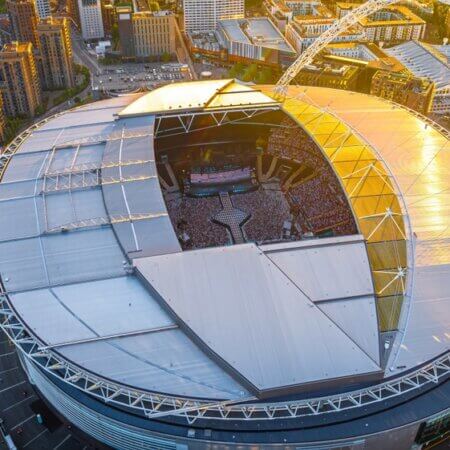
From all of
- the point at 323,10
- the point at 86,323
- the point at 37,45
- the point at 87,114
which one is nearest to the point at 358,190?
the point at 86,323

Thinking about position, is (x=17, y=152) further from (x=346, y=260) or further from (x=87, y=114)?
(x=346, y=260)

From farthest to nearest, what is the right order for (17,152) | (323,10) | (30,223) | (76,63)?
(323,10), (76,63), (17,152), (30,223)

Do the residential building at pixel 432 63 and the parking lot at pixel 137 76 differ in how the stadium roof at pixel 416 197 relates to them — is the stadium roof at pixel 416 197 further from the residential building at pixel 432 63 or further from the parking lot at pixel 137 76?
the parking lot at pixel 137 76

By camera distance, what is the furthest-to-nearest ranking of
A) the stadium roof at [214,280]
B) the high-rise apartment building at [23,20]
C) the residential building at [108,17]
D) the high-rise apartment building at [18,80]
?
the residential building at [108,17]
the high-rise apartment building at [23,20]
the high-rise apartment building at [18,80]
the stadium roof at [214,280]

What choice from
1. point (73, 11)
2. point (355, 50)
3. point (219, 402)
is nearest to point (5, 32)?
point (73, 11)

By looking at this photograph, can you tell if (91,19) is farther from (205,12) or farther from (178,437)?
(178,437)

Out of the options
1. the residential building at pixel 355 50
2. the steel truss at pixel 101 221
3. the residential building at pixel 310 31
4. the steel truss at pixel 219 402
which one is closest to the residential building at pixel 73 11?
the residential building at pixel 310 31
